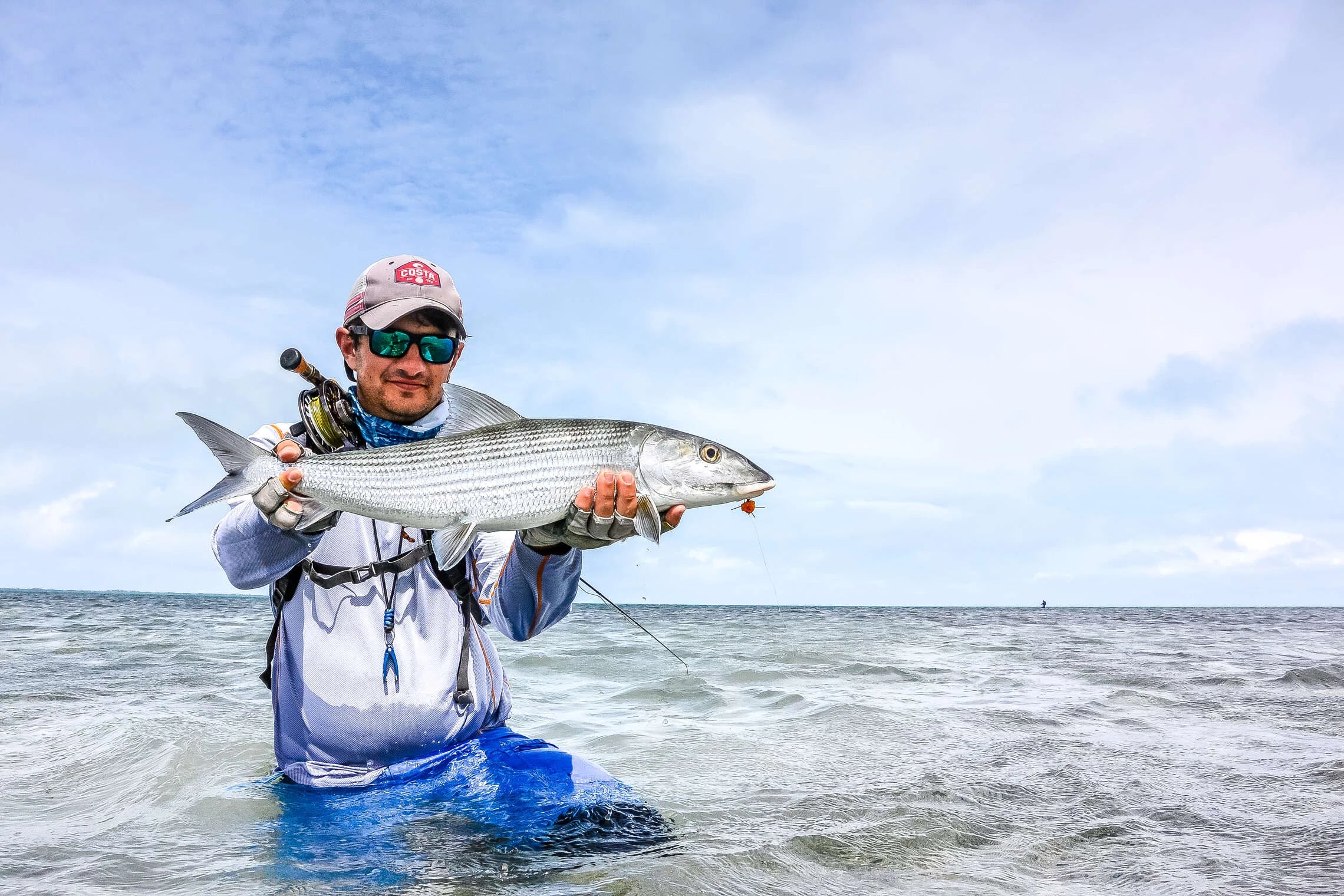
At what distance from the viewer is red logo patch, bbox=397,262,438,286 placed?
15.5 ft

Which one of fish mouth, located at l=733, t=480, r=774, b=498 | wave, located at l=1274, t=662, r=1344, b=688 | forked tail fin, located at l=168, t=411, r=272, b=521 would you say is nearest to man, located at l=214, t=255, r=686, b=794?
fish mouth, located at l=733, t=480, r=774, b=498

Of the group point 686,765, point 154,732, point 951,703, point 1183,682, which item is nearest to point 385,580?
point 686,765

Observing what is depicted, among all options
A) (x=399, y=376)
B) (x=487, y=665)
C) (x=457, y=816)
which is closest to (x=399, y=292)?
(x=399, y=376)

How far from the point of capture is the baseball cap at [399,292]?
15.1 feet

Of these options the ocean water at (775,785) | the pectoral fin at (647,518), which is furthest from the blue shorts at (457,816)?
the pectoral fin at (647,518)

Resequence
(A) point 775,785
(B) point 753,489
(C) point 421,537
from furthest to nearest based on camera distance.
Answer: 1. (A) point 775,785
2. (C) point 421,537
3. (B) point 753,489

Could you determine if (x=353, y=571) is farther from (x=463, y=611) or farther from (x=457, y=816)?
(x=457, y=816)

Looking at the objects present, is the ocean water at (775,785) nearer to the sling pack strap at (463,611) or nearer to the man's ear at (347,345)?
the sling pack strap at (463,611)

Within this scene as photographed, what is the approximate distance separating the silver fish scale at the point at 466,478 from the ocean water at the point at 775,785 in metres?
1.58

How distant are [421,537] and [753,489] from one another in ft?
6.29

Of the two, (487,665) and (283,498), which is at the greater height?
(283,498)

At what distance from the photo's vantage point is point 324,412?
464 cm

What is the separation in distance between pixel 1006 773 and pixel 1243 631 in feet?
104

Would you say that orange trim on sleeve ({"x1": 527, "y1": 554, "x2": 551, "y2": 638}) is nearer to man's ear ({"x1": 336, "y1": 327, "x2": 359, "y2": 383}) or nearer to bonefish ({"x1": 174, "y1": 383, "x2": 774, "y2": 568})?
bonefish ({"x1": 174, "y1": 383, "x2": 774, "y2": 568})
